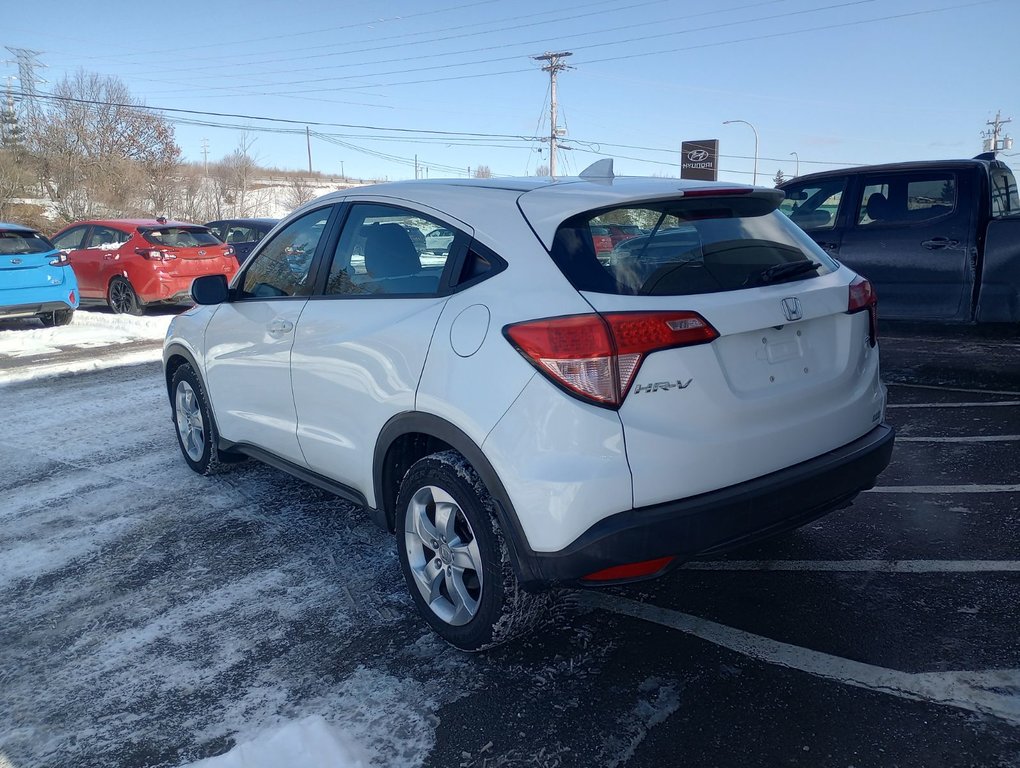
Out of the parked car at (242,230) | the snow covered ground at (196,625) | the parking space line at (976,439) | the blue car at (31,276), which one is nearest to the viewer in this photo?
the snow covered ground at (196,625)

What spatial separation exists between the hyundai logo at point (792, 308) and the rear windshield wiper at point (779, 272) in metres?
0.10

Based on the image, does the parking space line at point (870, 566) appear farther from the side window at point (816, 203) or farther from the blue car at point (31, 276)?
the blue car at point (31, 276)

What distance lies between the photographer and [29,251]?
436 inches

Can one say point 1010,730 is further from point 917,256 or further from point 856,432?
point 917,256

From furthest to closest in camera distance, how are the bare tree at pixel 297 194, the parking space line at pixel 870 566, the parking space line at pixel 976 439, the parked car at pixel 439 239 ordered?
1. the bare tree at pixel 297 194
2. the parking space line at pixel 976 439
3. the parking space line at pixel 870 566
4. the parked car at pixel 439 239

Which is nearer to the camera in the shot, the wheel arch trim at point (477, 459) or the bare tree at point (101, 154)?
the wheel arch trim at point (477, 459)

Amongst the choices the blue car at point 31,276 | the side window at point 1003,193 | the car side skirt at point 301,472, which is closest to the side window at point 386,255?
the car side skirt at point 301,472

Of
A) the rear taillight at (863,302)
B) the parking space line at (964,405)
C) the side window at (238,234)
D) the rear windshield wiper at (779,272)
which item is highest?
the side window at (238,234)

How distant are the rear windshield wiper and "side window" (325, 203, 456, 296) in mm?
1137

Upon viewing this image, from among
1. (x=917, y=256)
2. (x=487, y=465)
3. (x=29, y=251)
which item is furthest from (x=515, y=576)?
(x=29, y=251)

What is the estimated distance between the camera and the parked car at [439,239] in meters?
3.11

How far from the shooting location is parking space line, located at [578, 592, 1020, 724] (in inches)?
101

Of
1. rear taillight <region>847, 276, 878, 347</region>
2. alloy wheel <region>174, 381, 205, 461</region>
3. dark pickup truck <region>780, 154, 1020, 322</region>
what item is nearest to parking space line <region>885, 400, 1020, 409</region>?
dark pickup truck <region>780, 154, 1020, 322</region>

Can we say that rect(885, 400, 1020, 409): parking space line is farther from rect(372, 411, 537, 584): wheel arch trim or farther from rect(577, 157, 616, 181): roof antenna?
rect(372, 411, 537, 584): wheel arch trim
